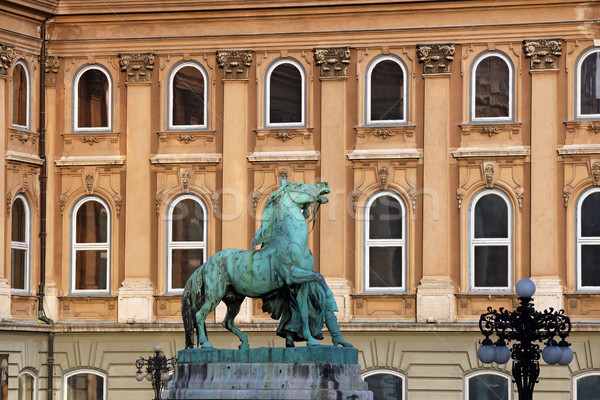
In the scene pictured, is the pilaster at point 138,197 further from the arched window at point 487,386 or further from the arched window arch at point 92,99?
the arched window at point 487,386

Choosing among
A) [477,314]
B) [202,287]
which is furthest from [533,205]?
[202,287]

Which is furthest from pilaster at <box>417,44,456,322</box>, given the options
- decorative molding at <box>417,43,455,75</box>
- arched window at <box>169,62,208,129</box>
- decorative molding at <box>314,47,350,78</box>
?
arched window at <box>169,62,208,129</box>

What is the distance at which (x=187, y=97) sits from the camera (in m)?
42.3

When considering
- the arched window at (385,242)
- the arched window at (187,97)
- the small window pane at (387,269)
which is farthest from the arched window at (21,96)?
the small window pane at (387,269)

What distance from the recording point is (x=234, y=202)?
1644 inches

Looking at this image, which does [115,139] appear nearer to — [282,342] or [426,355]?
[282,342]

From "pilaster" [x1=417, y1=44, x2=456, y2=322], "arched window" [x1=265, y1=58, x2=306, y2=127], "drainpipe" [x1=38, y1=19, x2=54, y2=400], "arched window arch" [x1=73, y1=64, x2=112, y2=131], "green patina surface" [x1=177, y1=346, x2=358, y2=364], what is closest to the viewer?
"green patina surface" [x1=177, y1=346, x2=358, y2=364]

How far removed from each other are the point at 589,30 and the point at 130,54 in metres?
10.6

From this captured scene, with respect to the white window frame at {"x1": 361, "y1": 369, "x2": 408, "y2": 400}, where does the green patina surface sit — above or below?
above

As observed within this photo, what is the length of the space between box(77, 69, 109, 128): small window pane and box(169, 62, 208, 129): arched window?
1605mm

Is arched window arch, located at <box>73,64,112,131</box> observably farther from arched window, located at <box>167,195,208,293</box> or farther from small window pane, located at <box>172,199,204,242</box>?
small window pane, located at <box>172,199,204,242</box>

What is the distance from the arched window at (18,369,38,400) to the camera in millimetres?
41344

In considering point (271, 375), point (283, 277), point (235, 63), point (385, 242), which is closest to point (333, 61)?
point (235, 63)

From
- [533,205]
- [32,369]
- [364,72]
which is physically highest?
[364,72]
